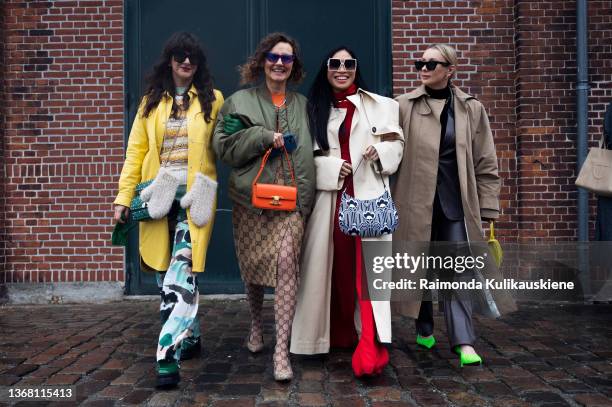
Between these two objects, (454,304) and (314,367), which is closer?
(314,367)

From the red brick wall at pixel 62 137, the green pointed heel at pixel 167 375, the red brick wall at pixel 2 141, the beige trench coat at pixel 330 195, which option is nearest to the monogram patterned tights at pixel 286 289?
the beige trench coat at pixel 330 195

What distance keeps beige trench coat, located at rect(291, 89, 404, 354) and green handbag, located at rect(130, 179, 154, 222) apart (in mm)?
1027

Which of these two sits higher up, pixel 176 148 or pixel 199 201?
pixel 176 148

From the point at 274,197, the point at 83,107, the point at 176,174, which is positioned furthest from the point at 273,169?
the point at 83,107

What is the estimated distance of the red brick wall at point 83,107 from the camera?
6332mm

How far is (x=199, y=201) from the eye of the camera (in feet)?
12.1

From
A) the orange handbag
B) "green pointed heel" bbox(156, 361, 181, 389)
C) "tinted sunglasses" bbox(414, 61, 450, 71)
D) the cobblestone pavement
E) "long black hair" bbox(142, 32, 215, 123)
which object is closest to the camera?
the cobblestone pavement

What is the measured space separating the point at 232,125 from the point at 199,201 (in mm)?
512

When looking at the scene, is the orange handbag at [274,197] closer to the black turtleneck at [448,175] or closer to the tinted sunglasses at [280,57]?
the tinted sunglasses at [280,57]

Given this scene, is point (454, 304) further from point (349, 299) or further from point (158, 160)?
point (158, 160)

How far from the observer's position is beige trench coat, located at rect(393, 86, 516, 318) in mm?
3957

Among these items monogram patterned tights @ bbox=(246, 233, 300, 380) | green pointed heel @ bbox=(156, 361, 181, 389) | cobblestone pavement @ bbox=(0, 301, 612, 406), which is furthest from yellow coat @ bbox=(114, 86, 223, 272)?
cobblestone pavement @ bbox=(0, 301, 612, 406)

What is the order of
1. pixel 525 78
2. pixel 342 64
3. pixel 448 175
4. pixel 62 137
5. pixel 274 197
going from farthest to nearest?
pixel 62 137 < pixel 525 78 < pixel 448 175 < pixel 342 64 < pixel 274 197

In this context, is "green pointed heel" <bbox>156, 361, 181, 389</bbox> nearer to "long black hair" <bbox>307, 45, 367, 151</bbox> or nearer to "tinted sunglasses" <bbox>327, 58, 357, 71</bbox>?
"long black hair" <bbox>307, 45, 367, 151</bbox>
